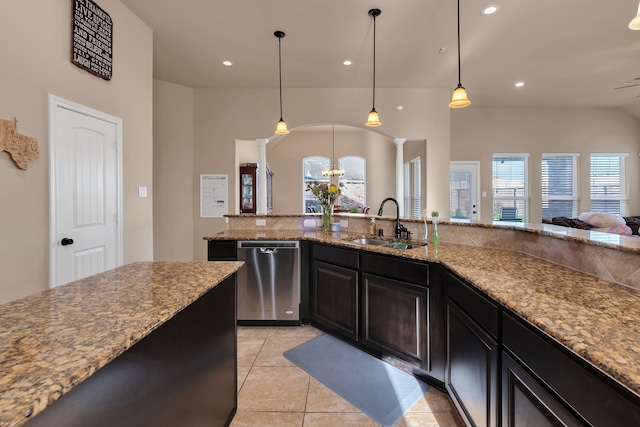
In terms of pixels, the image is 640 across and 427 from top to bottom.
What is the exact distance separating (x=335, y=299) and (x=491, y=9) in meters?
3.17

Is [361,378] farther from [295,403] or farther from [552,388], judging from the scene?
[552,388]

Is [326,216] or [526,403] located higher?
[326,216]

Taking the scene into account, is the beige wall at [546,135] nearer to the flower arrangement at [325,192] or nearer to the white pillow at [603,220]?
the white pillow at [603,220]

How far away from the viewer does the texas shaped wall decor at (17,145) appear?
182 cm

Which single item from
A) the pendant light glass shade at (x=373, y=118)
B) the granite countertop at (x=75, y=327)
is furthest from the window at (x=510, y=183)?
the granite countertop at (x=75, y=327)

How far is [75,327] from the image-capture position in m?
0.79

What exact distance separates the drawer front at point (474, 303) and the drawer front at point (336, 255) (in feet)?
2.54

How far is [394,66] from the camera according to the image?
4016mm

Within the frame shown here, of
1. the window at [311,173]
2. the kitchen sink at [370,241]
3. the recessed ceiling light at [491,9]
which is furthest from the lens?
the window at [311,173]

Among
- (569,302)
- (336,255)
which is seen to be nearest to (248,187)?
(336,255)

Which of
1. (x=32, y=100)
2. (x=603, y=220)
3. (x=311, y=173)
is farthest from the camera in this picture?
(x=311, y=173)

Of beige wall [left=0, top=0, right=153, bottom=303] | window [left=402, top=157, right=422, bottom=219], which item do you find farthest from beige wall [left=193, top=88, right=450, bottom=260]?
beige wall [left=0, top=0, right=153, bottom=303]

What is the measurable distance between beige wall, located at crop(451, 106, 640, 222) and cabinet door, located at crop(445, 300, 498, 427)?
5.62 m

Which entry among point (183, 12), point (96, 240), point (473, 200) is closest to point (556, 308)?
point (96, 240)
